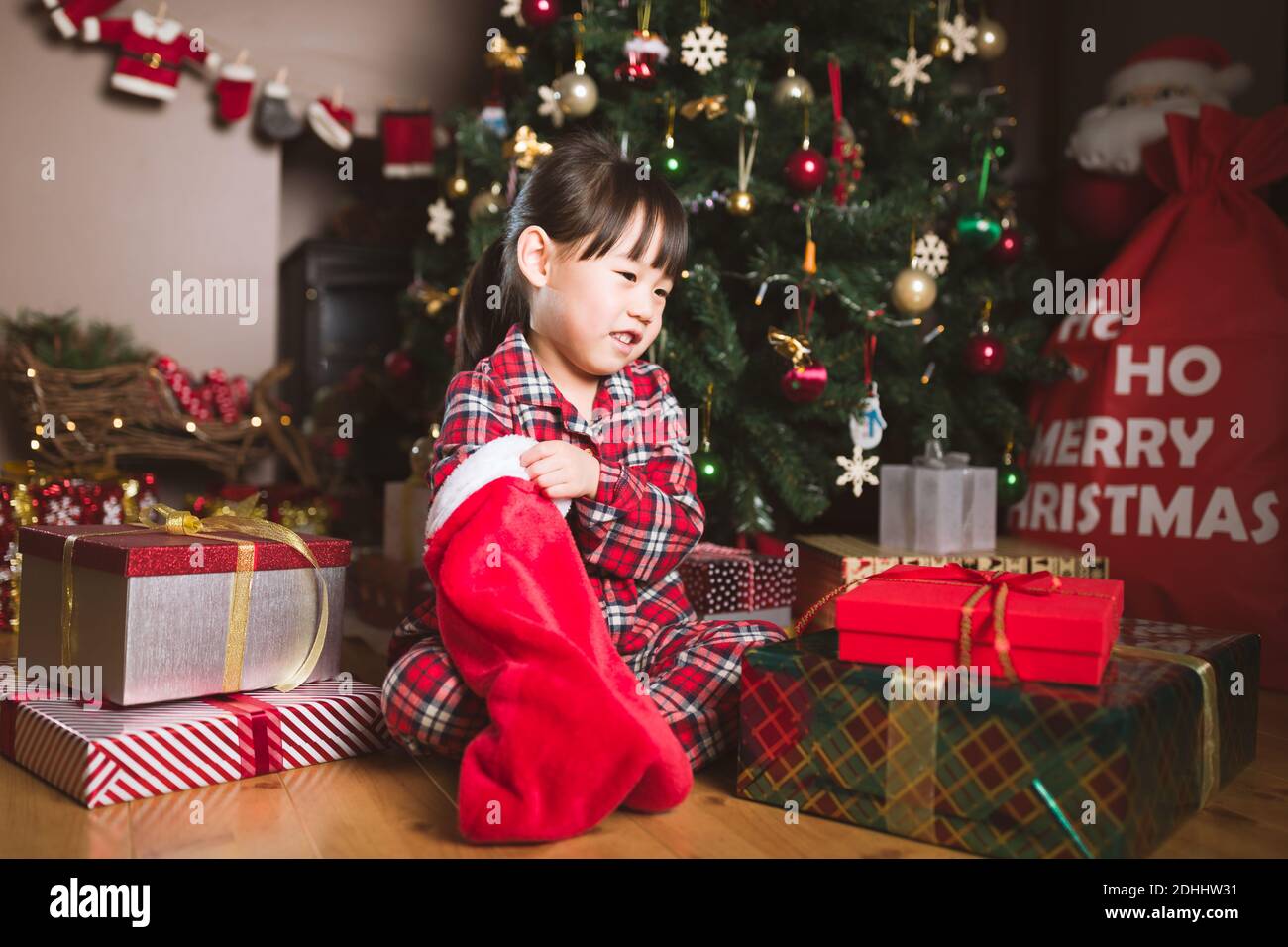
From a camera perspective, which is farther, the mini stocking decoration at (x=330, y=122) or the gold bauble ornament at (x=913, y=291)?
the mini stocking decoration at (x=330, y=122)

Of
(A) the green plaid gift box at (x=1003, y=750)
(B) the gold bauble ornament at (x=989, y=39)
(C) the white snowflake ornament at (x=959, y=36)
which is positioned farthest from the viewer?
(B) the gold bauble ornament at (x=989, y=39)

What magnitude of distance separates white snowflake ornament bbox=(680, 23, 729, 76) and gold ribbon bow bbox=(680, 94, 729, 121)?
0.19ft

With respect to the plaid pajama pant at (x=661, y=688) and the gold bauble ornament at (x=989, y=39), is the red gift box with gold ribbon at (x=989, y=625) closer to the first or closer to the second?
the plaid pajama pant at (x=661, y=688)

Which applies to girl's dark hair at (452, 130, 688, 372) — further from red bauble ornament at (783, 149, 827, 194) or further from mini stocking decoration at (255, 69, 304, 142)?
mini stocking decoration at (255, 69, 304, 142)

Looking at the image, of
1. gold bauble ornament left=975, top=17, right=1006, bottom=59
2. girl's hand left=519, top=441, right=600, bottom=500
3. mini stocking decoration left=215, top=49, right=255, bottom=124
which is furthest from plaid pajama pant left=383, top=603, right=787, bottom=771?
mini stocking decoration left=215, top=49, right=255, bottom=124

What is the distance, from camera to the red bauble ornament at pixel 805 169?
183 centimetres

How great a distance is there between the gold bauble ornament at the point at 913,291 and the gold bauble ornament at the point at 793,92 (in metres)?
0.35

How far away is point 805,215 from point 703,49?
33cm

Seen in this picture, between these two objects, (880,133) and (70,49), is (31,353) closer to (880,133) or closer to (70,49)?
(70,49)

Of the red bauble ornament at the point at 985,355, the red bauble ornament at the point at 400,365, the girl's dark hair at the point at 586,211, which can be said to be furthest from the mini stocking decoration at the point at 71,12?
the red bauble ornament at the point at 985,355

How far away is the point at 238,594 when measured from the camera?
1.31 meters

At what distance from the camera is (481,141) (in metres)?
2.11
